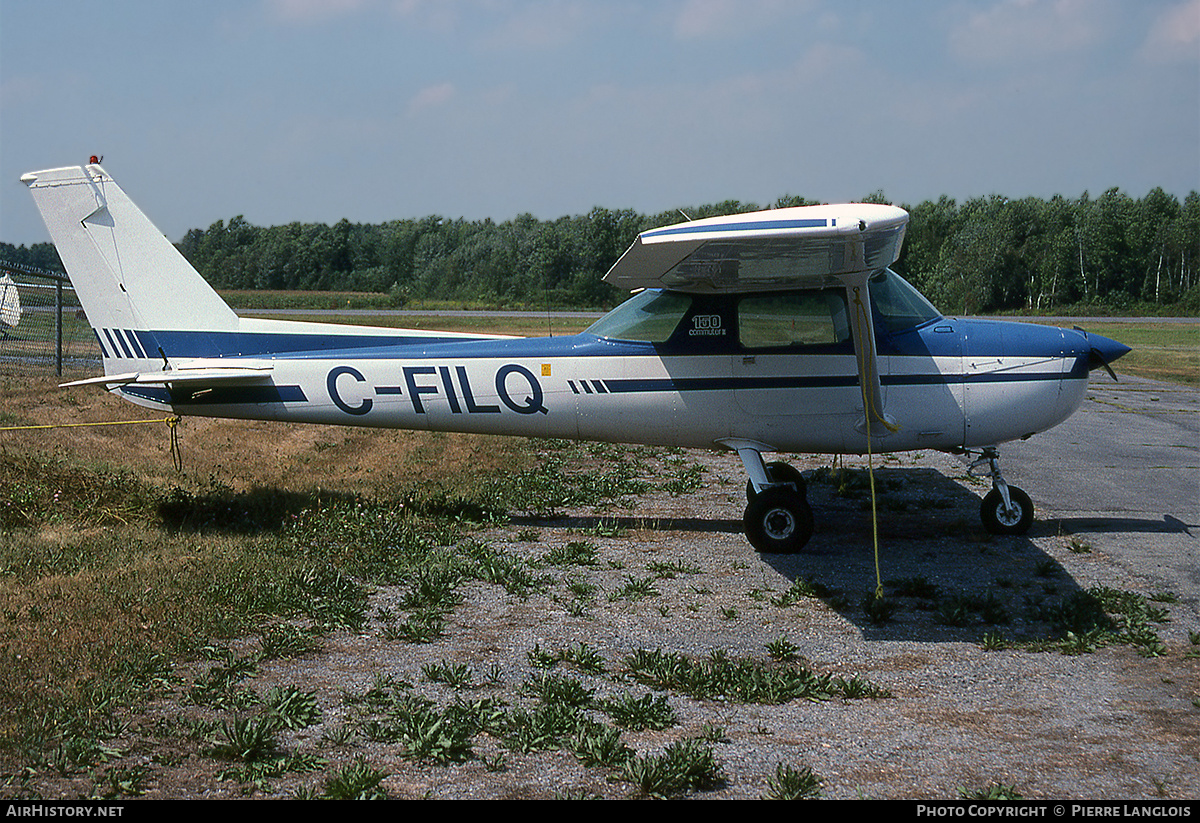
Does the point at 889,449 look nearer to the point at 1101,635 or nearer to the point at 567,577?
the point at 1101,635

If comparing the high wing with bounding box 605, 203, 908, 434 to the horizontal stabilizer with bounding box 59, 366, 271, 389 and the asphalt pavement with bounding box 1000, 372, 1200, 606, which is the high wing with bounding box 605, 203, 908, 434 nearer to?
the asphalt pavement with bounding box 1000, 372, 1200, 606

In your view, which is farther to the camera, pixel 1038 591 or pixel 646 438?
pixel 646 438

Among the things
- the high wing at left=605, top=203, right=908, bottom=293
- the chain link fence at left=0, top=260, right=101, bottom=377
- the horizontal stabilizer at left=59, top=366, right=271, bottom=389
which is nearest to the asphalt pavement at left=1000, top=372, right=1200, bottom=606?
the high wing at left=605, top=203, right=908, bottom=293

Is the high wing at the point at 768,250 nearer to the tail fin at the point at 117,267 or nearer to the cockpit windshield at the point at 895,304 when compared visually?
the cockpit windshield at the point at 895,304

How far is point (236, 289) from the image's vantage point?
5484cm

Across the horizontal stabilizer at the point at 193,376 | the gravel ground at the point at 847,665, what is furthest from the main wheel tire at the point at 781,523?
Result: the horizontal stabilizer at the point at 193,376

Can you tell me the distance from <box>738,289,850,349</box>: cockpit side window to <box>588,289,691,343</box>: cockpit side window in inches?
22.3

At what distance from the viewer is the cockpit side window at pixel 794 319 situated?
7.49m

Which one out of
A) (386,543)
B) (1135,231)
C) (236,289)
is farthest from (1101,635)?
(1135,231)

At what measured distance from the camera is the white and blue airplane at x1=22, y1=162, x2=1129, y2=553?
7496mm

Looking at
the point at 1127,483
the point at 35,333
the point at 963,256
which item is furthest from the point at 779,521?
the point at 963,256

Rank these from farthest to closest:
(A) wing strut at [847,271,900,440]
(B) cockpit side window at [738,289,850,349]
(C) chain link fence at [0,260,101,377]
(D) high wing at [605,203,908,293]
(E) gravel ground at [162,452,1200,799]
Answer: (C) chain link fence at [0,260,101,377]
(B) cockpit side window at [738,289,850,349]
(A) wing strut at [847,271,900,440]
(D) high wing at [605,203,908,293]
(E) gravel ground at [162,452,1200,799]

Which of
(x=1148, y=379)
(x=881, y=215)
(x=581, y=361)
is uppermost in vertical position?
(x=881, y=215)

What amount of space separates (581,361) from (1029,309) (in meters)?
56.0
